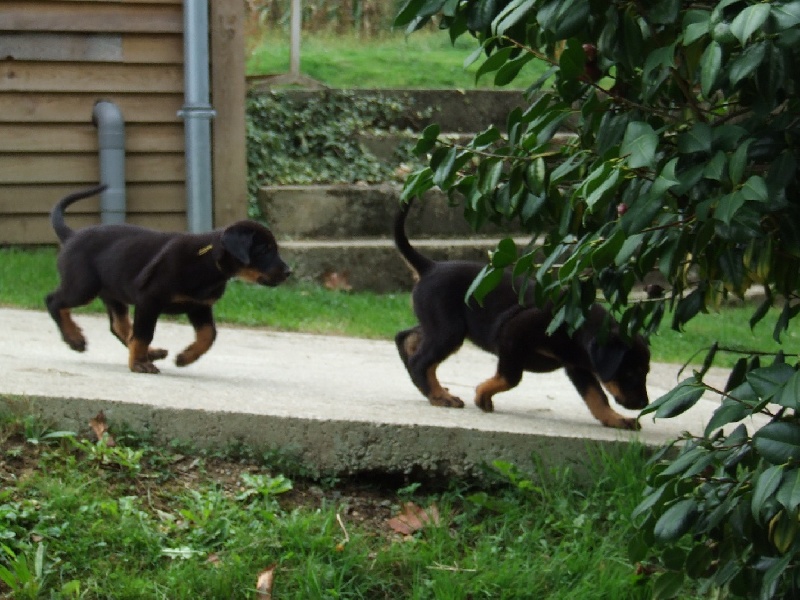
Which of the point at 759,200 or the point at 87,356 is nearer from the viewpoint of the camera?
the point at 759,200

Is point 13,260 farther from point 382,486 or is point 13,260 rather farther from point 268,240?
point 382,486

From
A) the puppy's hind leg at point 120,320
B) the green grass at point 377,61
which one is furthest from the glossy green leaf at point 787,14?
the green grass at point 377,61

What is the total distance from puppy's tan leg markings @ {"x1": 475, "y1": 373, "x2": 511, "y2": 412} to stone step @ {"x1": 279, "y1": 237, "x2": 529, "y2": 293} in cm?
420

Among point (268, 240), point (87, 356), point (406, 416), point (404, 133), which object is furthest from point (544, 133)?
point (404, 133)

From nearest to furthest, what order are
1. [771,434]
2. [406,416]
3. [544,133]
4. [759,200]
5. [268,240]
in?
[759,200]
[771,434]
[544,133]
[406,416]
[268,240]

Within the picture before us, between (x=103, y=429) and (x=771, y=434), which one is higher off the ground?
(x=771, y=434)

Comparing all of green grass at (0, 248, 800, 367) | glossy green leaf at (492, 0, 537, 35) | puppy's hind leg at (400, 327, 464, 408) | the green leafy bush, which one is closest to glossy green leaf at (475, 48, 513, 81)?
the green leafy bush

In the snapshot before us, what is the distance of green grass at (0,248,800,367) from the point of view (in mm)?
7453

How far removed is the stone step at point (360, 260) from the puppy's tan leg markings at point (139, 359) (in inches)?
141

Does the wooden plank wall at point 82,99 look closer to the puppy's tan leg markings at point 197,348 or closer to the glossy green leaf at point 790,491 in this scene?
the puppy's tan leg markings at point 197,348

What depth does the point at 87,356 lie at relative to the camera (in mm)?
5633

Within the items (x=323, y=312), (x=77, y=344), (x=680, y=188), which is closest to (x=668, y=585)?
(x=680, y=188)

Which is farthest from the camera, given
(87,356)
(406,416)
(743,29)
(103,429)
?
(87,356)

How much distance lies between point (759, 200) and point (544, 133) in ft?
2.48
